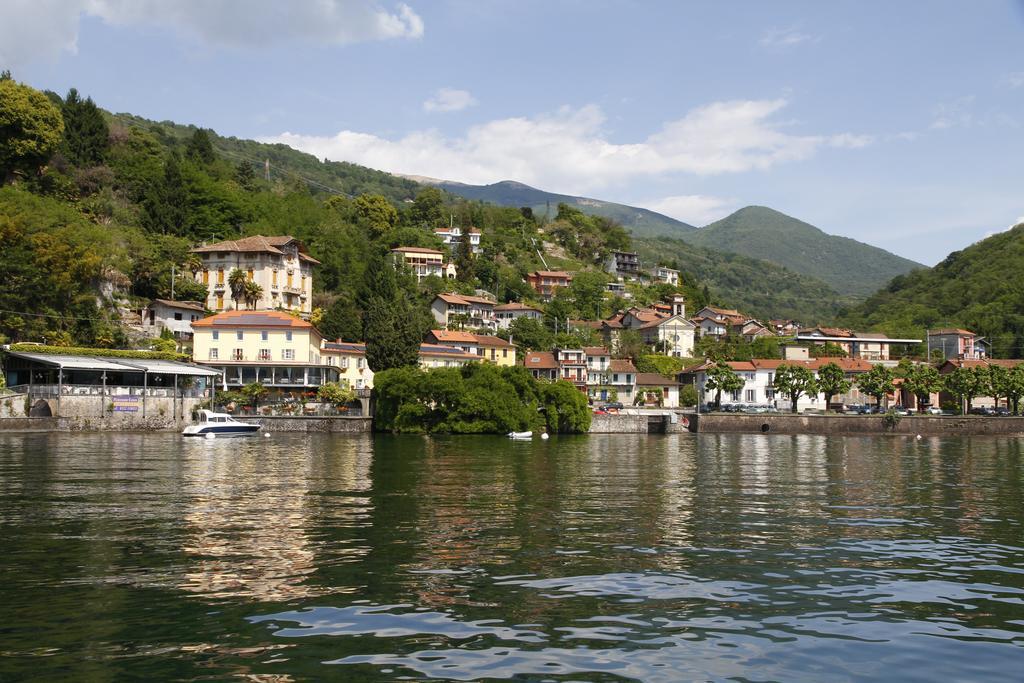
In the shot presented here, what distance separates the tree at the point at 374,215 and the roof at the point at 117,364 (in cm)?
7450

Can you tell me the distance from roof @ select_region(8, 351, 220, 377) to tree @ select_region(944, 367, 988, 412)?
78756 mm

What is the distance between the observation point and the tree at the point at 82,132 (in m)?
104

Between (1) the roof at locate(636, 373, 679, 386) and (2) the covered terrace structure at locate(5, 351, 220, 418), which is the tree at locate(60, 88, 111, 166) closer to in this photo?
(2) the covered terrace structure at locate(5, 351, 220, 418)

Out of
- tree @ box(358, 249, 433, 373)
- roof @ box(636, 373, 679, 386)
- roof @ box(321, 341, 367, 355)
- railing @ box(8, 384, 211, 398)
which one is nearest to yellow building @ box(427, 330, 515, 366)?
roof @ box(321, 341, 367, 355)

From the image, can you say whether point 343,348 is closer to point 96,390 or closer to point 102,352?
point 102,352

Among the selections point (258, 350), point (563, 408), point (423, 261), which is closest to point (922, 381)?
point (563, 408)

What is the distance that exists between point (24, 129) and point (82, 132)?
1968cm

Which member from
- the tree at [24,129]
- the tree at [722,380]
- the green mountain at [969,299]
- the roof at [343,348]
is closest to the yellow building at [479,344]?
the roof at [343,348]

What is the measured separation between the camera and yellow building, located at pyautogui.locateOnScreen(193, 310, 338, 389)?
8294cm

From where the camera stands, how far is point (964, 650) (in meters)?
12.1

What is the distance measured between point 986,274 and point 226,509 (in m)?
162

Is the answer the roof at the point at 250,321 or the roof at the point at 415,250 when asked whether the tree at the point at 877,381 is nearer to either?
the roof at the point at 250,321

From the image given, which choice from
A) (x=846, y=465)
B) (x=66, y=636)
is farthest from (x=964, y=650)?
(x=846, y=465)

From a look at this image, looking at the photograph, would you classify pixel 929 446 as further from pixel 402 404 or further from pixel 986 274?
pixel 986 274
